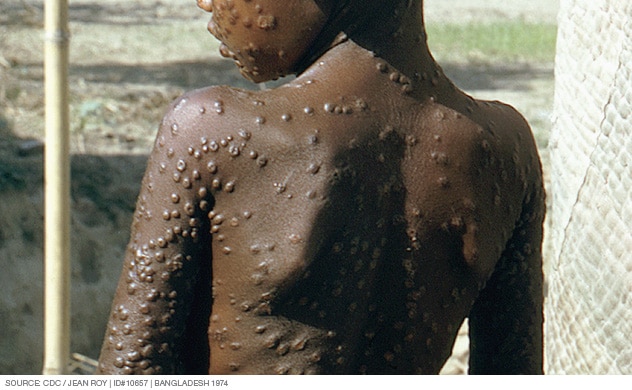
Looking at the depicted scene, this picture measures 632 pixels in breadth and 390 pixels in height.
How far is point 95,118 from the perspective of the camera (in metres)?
7.12

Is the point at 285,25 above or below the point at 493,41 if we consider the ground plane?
above

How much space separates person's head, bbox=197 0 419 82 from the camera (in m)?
1.37

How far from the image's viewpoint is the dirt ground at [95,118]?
572 centimetres

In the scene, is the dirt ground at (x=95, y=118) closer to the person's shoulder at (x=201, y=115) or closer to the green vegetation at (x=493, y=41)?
the green vegetation at (x=493, y=41)

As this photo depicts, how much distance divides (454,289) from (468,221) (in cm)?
12

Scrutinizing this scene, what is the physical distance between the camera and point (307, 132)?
4.41 feet

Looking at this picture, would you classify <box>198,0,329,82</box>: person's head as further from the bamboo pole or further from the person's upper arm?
the bamboo pole

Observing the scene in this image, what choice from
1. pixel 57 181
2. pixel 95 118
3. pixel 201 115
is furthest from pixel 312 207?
pixel 95 118

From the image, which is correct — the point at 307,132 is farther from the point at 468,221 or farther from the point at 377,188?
the point at 468,221

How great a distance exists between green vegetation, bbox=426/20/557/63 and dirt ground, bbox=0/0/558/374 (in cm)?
38

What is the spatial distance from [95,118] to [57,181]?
12.0ft

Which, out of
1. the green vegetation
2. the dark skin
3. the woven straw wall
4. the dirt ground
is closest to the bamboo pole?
the woven straw wall

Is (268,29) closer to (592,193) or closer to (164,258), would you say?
(164,258)

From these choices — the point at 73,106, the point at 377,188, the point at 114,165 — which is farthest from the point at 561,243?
the point at 73,106
